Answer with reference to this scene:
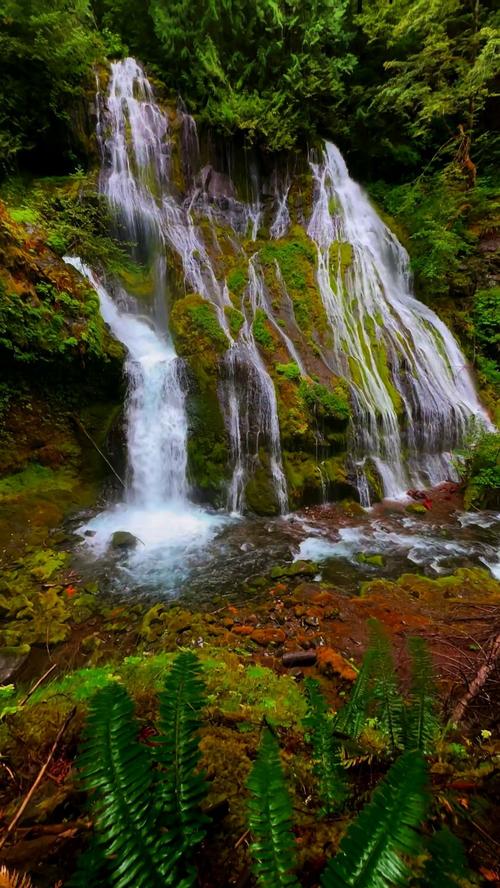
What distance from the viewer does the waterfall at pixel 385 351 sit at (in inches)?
352

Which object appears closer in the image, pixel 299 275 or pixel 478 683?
pixel 478 683

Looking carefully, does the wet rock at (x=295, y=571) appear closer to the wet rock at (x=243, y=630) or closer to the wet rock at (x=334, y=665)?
the wet rock at (x=243, y=630)

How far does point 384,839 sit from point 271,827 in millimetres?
233

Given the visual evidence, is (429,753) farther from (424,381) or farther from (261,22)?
(261,22)

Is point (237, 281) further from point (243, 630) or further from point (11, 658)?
point (11, 658)

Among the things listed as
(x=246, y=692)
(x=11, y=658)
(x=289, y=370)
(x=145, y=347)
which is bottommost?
(x=11, y=658)

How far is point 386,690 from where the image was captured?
145 cm

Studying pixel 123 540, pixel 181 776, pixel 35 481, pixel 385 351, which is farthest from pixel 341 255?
pixel 181 776

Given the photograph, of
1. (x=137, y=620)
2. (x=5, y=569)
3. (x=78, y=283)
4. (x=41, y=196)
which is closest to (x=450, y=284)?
(x=78, y=283)

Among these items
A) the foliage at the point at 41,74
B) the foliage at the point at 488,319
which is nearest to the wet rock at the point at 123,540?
the foliage at the point at 41,74

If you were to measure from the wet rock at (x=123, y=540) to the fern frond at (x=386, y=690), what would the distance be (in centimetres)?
542

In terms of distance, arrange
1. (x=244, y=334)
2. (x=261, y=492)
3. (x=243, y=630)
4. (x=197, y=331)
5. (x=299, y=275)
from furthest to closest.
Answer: (x=299, y=275), (x=244, y=334), (x=197, y=331), (x=261, y=492), (x=243, y=630)

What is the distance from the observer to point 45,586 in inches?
202

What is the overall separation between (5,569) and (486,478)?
897 cm
